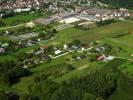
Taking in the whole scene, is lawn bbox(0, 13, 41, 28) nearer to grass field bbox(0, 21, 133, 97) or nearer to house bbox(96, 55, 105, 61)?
grass field bbox(0, 21, 133, 97)

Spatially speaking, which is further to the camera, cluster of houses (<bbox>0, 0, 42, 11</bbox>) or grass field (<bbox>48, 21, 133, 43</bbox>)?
cluster of houses (<bbox>0, 0, 42, 11</bbox>)

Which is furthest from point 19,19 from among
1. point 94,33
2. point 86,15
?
point 94,33

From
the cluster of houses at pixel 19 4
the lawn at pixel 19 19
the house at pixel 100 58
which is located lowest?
the cluster of houses at pixel 19 4

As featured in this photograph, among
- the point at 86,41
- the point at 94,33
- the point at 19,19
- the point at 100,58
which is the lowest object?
the point at 19,19

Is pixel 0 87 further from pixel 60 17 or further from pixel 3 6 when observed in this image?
pixel 3 6

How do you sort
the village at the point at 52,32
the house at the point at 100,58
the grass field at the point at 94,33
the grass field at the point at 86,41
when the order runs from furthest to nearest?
the grass field at the point at 94,33 → the village at the point at 52,32 → the house at the point at 100,58 → the grass field at the point at 86,41

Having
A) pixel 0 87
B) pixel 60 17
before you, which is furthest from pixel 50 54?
pixel 60 17

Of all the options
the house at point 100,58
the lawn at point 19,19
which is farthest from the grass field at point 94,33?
the lawn at point 19,19

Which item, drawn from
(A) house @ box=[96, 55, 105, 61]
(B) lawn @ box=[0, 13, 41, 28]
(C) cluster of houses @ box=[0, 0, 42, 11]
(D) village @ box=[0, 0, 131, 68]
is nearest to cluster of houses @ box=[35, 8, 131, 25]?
(D) village @ box=[0, 0, 131, 68]

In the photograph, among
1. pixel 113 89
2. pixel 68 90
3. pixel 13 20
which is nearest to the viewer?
pixel 68 90

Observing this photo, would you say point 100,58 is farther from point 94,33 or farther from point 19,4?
point 19,4

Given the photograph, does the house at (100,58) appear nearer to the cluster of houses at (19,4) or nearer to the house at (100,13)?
the house at (100,13)
